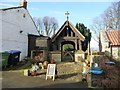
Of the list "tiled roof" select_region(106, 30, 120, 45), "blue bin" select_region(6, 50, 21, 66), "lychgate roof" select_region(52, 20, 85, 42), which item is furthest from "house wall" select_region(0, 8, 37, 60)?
"tiled roof" select_region(106, 30, 120, 45)

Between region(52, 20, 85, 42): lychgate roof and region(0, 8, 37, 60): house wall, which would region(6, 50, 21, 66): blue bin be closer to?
region(0, 8, 37, 60): house wall

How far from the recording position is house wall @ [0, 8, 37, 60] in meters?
30.5

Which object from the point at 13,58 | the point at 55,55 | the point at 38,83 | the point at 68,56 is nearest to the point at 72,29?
the point at 68,56

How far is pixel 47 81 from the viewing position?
1820 centimetres

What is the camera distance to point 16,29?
33781 millimetres

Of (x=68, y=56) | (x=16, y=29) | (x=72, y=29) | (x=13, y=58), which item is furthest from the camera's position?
(x=16, y=29)

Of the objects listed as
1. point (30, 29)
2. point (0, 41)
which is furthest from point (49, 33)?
point (0, 41)

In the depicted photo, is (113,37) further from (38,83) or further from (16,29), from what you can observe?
(38,83)

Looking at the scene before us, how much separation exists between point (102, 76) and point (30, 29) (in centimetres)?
2379

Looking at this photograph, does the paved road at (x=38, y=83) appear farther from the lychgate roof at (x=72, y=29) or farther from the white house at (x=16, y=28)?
the lychgate roof at (x=72, y=29)

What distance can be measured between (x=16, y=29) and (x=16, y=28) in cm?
15

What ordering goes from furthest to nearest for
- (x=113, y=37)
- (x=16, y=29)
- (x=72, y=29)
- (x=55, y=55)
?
1. (x=113, y=37)
2. (x=16, y=29)
3. (x=72, y=29)
4. (x=55, y=55)

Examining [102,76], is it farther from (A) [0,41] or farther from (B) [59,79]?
(A) [0,41]

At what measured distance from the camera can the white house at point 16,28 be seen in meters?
30.3
